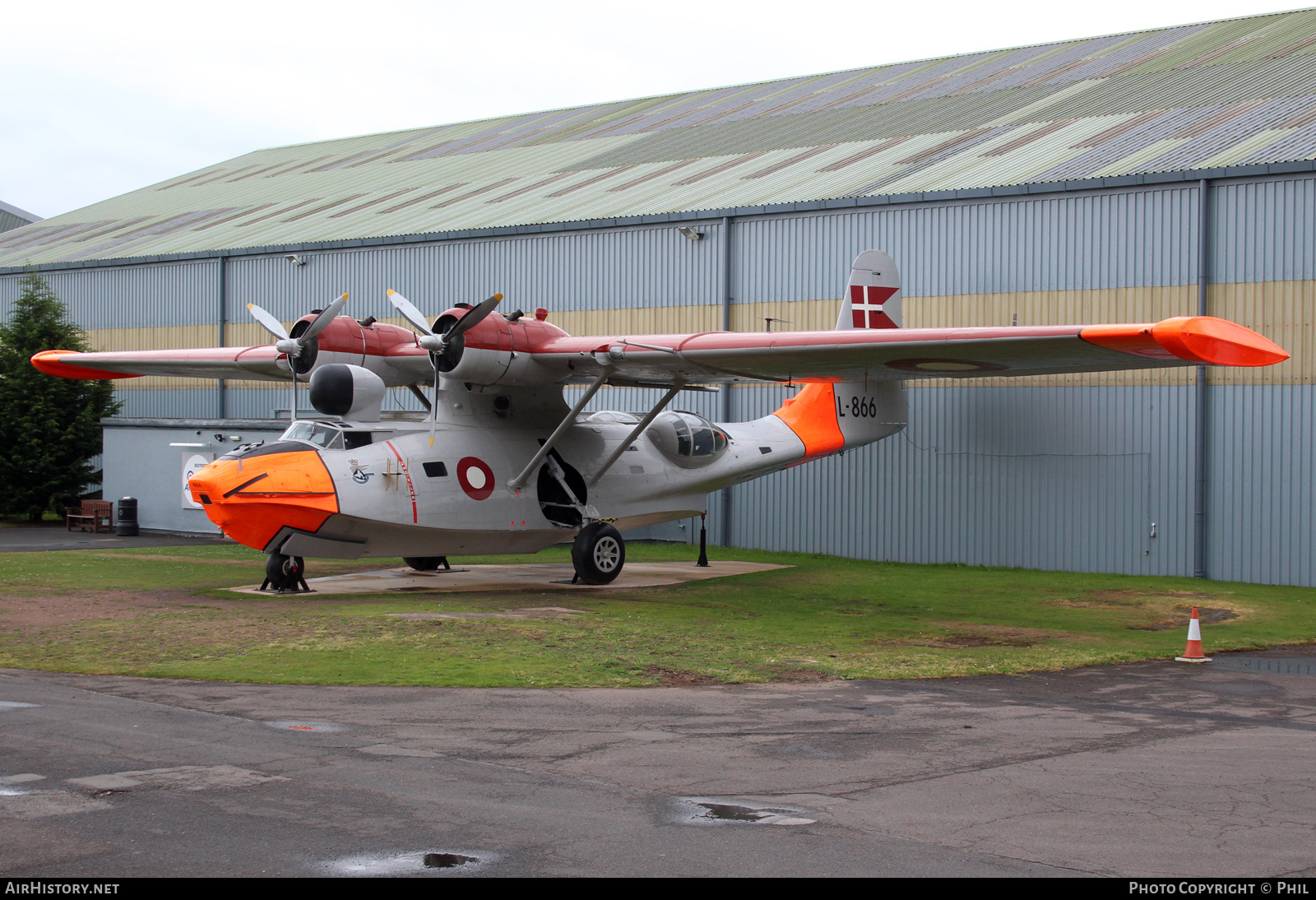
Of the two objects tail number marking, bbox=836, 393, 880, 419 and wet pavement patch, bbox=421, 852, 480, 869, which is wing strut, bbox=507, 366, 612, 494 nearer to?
tail number marking, bbox=836, 393, 880, 419

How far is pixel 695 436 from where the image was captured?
21.7 meters

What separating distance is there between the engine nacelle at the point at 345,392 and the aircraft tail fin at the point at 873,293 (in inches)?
330

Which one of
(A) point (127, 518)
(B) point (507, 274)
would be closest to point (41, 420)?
(A) point (127, 518)

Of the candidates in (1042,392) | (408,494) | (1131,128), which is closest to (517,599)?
(408,494)

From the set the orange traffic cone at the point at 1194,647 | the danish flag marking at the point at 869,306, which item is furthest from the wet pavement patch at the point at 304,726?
the danish flag marking at the point at 869,306

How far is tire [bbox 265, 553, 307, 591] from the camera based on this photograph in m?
17.6

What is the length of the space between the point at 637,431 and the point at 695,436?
2.69 meters

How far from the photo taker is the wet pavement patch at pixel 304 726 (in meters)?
8.88

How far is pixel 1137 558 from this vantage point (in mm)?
21594

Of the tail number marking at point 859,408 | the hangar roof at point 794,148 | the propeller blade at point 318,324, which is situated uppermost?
the hangar roof at point 794,148

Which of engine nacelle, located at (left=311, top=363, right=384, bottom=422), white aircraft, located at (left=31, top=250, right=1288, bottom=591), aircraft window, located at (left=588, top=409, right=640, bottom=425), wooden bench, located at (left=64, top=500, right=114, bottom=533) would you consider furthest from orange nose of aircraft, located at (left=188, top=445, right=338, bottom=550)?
wooden bench, located at (left=64, top=500, right=114, bottom=533)

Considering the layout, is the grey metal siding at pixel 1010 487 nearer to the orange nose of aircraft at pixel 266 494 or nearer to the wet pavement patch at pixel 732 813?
the orange nose of aircraft at pixel 266 494

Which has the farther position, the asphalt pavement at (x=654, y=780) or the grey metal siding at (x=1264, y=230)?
the grey metal siding at (x=1264, y=230)

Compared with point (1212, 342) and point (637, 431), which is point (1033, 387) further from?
point (1212, 342)
